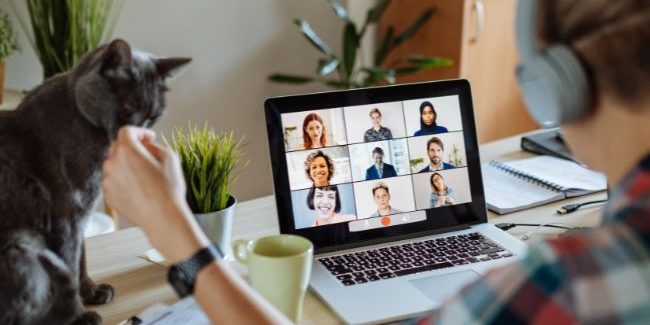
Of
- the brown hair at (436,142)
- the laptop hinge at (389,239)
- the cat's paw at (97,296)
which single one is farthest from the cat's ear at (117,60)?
the brown hair at (436,142)

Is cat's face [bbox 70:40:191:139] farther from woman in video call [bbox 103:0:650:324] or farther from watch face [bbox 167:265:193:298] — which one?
woman in video call [bbox 103:0:650:324]

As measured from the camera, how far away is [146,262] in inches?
49.4

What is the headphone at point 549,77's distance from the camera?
1.93 feet

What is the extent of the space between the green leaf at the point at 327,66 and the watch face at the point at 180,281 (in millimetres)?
1971

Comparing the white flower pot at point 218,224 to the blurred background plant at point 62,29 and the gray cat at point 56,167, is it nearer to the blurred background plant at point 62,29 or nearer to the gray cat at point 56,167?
the gray cat at point 56,167

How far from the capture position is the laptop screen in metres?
1.22

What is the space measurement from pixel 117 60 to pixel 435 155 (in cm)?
61

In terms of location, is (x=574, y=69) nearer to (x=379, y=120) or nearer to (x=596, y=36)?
(x=596, y=36)

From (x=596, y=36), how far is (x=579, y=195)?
103 centimetres

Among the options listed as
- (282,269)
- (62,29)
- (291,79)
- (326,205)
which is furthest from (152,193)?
(291,79)

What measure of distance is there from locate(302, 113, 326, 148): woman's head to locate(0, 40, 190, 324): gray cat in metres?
0.32

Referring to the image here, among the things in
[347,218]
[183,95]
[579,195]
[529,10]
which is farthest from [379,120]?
[183,95]

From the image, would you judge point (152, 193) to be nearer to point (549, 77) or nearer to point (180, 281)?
point (180, 281)

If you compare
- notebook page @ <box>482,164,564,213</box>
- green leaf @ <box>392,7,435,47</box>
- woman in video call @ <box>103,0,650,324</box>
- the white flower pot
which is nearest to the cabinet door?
green leaf @ <box>392,7,435,47</box>
